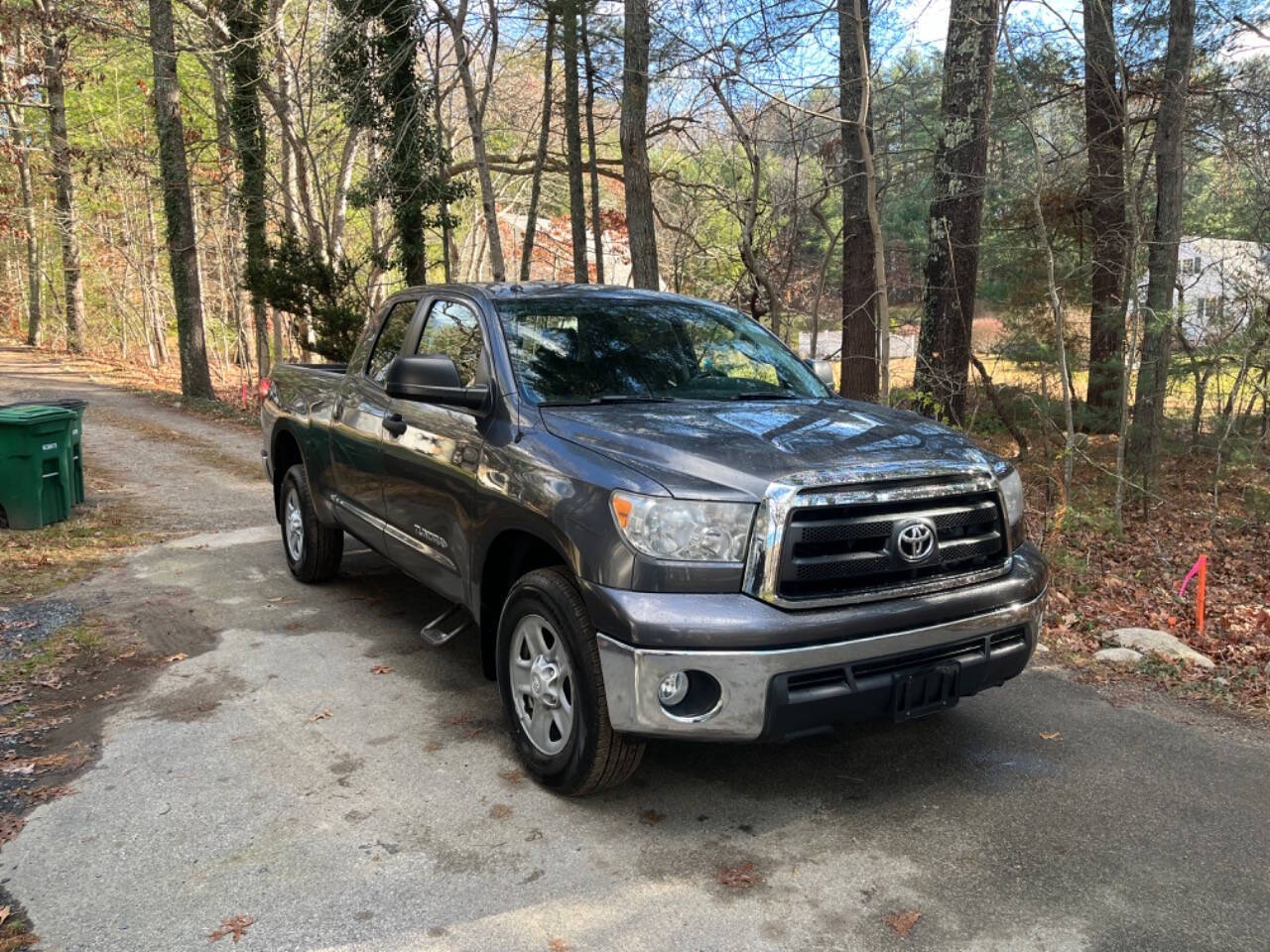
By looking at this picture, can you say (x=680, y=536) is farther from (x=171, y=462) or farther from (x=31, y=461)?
(x=171, y=462)

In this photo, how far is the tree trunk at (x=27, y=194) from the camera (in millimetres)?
24500

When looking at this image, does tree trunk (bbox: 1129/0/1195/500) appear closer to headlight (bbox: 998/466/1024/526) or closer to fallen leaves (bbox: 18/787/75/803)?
headlight (bbox: 998/466/1024/526)

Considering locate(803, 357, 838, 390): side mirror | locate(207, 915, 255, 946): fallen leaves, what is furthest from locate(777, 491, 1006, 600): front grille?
locate(207, 915, 255, 946): fallen leaves

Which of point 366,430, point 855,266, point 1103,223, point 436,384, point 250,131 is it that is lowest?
point 366,430

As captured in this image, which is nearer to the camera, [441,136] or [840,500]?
[840,500]

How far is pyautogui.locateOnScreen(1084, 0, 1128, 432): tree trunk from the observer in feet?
37.1

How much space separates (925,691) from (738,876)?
0.90m

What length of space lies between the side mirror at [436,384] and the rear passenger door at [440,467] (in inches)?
4.3

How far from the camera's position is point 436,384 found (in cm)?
392

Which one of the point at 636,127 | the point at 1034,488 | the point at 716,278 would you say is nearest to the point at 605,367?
the point at 636,127

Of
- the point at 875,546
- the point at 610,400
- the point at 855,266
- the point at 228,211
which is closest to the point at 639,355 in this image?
the point at 610,400

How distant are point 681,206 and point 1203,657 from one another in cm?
1488

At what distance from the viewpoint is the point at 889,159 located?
14.6 meters

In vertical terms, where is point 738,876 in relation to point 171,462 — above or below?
below
